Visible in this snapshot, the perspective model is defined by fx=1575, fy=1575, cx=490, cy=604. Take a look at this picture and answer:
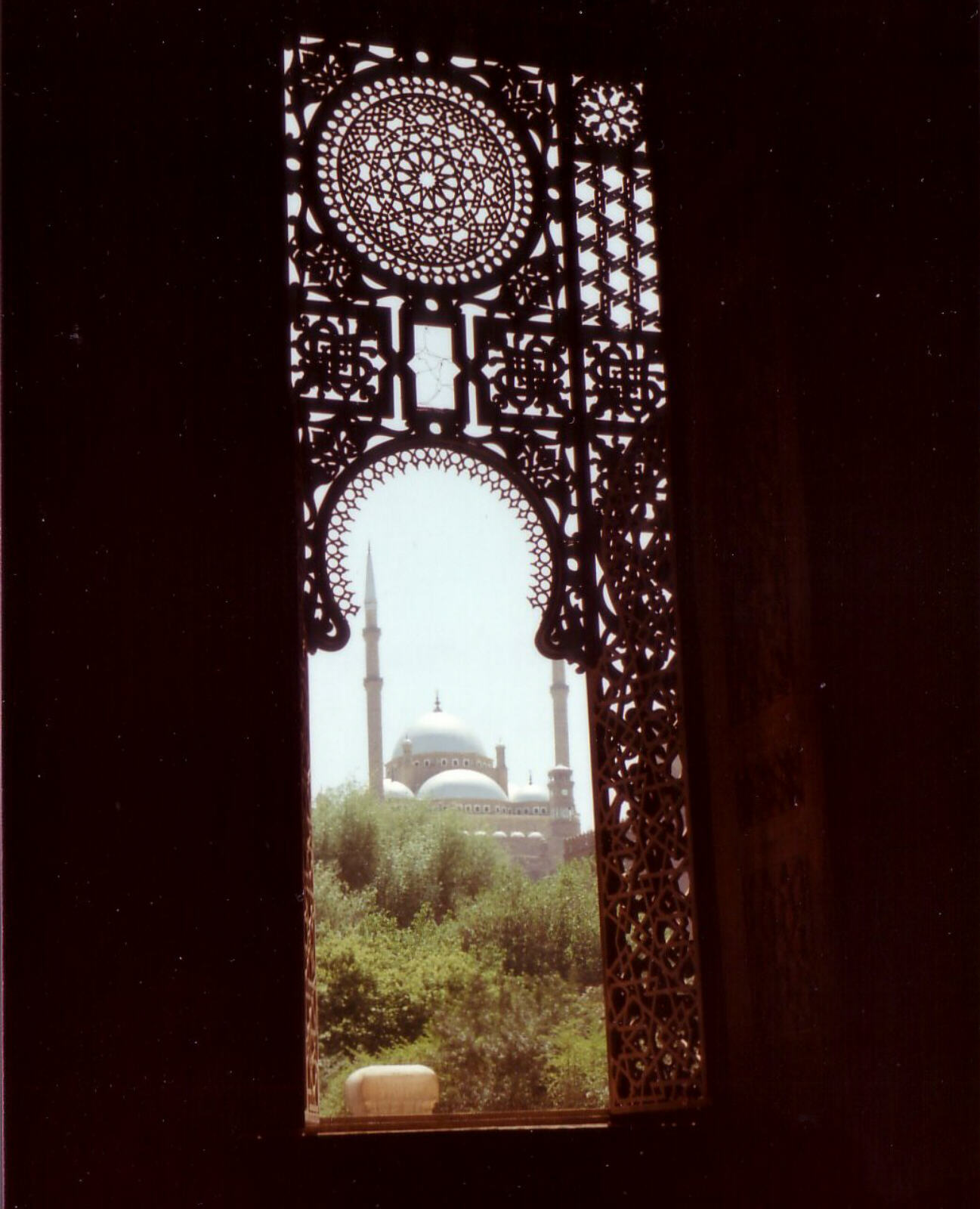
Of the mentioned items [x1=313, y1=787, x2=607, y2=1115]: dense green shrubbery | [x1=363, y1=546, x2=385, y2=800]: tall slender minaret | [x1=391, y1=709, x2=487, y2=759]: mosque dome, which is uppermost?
[x1=363, y1=546, x2=385, y2=800]: tall slender minaret

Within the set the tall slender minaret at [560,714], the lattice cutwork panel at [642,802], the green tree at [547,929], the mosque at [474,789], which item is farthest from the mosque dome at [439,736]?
the lattice cutwork panel at [642,802]

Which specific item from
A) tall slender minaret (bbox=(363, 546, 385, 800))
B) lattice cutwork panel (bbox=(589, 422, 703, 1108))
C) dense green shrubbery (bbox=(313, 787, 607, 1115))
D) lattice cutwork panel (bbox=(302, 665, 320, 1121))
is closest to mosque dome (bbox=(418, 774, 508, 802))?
tall slender minaret (bbox=(363, 546, 385, 800))

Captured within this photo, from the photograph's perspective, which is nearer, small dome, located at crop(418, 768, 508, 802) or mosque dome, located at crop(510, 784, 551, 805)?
small dome, located at crop(418, 768, 508, 802)

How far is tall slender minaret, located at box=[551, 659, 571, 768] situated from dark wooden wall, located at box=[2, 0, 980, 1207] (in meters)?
28.8

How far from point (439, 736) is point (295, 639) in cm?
2449

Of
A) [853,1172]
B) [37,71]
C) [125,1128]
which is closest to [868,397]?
[853,1172]

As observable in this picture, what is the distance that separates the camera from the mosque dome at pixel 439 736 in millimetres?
27656

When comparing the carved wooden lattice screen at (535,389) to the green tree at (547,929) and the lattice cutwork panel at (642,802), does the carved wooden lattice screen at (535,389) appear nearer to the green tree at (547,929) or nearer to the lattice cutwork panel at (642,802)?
the lattice cutwork panel at (642,802)

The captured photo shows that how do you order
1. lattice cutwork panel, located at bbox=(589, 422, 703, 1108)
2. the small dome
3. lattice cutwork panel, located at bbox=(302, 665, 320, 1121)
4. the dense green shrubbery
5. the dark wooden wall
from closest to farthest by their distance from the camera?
the dark wooden wall
lattice cutwork panel, located at bbox=(302, 665, 320, 1121)
lattice cutwork panel, located at bbox=(589, 422, 703, 1108)
the dense green shrubbery
the small dome

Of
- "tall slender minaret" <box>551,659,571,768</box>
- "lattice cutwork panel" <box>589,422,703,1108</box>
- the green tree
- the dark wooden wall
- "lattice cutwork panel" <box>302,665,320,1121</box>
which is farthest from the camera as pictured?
"tall slender minaret" <box>551,659,571,768</box>

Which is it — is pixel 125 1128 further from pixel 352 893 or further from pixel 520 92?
pixel 352 893

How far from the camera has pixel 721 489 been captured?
3.99m

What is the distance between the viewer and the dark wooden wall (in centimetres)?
317

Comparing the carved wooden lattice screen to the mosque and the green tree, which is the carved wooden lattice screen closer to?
the green tree
